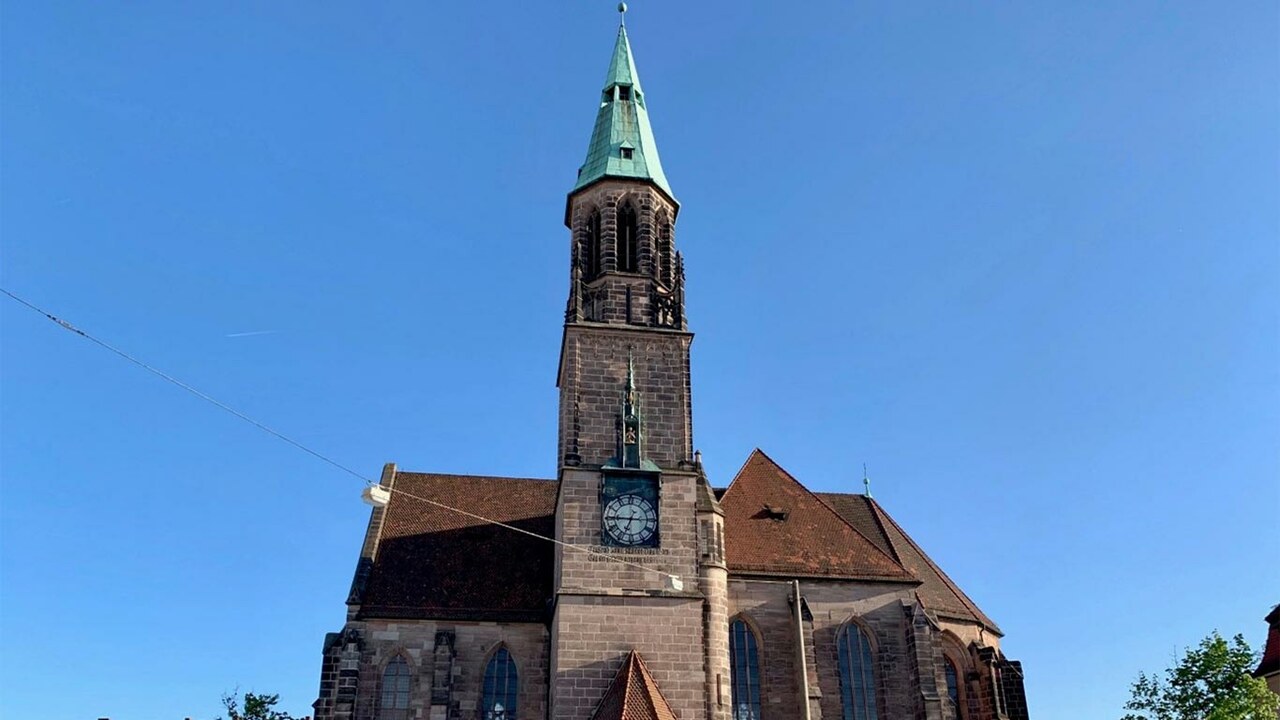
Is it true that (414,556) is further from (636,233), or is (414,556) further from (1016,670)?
(1016,670)

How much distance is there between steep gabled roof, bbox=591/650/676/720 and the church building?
0.07 metres

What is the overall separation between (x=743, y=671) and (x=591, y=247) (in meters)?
13.2

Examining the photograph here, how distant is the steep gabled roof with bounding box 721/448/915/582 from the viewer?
3133cm

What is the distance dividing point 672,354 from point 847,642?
954 centimetres

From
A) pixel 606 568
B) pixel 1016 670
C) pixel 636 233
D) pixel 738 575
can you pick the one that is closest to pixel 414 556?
pixel 606 568

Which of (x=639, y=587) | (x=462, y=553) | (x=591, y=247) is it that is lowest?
(x=639, y=587)

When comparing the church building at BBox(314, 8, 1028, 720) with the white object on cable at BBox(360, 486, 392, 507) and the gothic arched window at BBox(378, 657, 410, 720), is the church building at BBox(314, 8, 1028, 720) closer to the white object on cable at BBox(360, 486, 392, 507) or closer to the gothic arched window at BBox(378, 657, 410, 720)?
the gothic arched window at BBox(378, 657, 410, 720)

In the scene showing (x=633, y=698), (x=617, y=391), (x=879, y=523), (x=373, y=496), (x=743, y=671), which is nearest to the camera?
(x=373, y=496)

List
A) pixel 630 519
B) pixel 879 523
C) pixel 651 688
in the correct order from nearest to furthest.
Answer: pixel 651 688 < pixel 630 519 < pixel 879 523

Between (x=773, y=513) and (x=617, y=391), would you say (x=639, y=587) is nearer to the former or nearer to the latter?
(x=617, y=391)

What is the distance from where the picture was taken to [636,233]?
108ft

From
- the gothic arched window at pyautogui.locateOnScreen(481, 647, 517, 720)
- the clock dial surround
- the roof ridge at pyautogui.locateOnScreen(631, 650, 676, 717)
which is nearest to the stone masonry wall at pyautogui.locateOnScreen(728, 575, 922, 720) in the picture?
the clock dial surround

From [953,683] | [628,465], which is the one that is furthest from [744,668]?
[953,683]

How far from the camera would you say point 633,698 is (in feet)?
85.6
